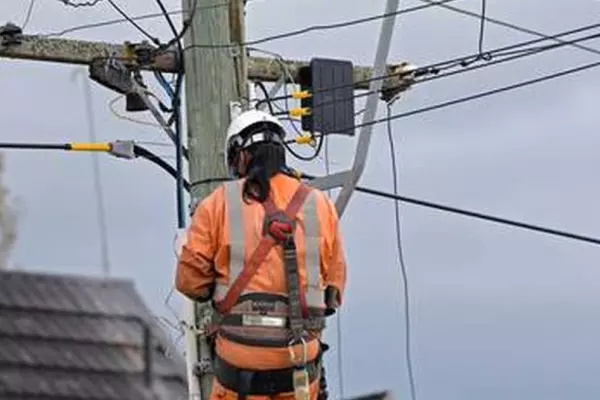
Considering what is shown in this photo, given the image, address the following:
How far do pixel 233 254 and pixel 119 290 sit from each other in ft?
8.49

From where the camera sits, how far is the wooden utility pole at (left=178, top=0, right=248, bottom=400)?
10.0 metres

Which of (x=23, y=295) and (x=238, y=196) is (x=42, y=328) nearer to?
(x=23, y=295)

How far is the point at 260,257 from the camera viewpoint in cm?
685

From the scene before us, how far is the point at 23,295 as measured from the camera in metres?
4.20

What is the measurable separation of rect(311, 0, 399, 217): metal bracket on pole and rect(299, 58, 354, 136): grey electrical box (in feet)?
4.45

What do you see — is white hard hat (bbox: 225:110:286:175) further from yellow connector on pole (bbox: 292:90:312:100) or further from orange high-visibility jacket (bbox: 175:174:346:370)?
yellow connector on pole (bbox: 292:90:312:100)

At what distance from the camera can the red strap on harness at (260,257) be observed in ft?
22.5

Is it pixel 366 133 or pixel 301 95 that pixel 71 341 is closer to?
pixel 366 133

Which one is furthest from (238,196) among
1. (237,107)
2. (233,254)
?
(237,107)

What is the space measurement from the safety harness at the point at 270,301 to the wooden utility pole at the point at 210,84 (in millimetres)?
2947

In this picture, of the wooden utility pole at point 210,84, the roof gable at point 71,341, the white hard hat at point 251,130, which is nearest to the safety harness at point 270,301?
the white hard hat at point 251,130

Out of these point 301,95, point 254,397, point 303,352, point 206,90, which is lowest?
point 254,397

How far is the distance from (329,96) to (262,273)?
6.14 metres

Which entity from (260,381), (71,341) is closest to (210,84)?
(260,381)
